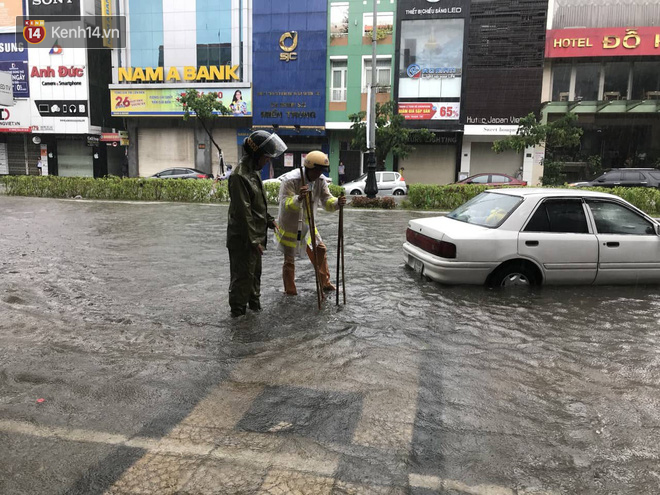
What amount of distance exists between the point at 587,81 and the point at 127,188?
2428 cm

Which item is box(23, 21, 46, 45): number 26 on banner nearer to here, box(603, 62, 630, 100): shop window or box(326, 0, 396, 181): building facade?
box(326, 0, 396, 181): building facade

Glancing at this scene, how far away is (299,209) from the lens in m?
5.89

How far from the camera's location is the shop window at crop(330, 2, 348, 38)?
30328 millimetres

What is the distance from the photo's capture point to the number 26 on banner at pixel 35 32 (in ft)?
110

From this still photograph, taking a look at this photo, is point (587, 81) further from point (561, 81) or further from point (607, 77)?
point (561, 81)

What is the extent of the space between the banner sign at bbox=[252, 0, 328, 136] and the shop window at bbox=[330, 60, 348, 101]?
1.95ft

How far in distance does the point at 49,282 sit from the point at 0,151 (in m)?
35.6

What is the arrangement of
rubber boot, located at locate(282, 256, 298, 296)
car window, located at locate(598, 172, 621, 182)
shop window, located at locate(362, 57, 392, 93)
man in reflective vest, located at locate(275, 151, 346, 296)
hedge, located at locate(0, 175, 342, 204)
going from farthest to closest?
shop window, located at locate(362, 57, 392, 93), car window, located at locate(598, 172, 621, 182), hedge, located at locate(0, 175, 342, 204), rubber boot, located at locate(282, 256, 298, 296), man in reflective vest, located at locate(275, 151, 346, 296)

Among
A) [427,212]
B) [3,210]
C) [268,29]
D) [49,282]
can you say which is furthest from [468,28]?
[49,282]

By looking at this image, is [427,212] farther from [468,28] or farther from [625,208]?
[468,28]

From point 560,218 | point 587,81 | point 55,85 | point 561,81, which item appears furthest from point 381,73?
point 560,218

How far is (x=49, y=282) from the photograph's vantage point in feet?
22.6

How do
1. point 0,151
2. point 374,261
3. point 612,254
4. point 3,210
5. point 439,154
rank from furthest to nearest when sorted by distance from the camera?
point 0,151, point 439,154, point 3,210, point 374,261, point 612,254

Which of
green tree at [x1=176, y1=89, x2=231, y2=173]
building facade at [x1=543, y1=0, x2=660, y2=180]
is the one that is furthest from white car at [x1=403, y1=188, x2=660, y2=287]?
building facade at [x1=543, y1=0, x2=660, y2=180]
